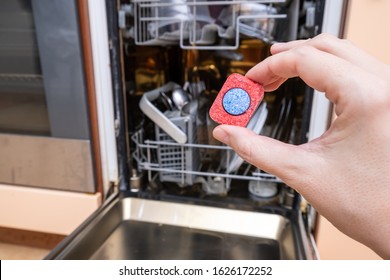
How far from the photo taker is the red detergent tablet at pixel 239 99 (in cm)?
43

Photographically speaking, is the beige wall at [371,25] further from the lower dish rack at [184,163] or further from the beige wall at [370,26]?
the lower dish rack at [184,163]

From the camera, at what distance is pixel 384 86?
11.2 inches

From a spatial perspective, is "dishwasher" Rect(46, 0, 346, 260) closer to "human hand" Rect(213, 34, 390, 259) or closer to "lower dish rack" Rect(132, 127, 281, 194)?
"lower dish rack" Rect(132, 127, 281, 194)

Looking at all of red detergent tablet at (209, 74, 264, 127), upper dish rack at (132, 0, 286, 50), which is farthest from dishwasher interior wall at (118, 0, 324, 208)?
red detergent tablet at (209, 74, 264, 127)

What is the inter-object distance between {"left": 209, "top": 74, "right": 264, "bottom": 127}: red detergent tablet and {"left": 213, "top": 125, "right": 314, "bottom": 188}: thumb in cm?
5

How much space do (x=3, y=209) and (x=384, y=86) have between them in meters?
0.92

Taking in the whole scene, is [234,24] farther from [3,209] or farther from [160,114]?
[3,209]

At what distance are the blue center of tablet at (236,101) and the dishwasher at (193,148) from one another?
0.24 metres

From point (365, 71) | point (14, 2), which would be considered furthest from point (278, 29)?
point (14, 2)

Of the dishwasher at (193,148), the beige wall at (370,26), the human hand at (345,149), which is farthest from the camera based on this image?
the dishwasher at (193,148)

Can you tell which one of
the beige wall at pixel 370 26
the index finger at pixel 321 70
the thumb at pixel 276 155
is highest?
the beige wall at pixel 370 26

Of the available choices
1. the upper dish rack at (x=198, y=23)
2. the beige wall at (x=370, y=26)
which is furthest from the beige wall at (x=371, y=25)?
the upper dish rack at (x=198, y=23)

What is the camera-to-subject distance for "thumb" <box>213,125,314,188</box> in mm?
343

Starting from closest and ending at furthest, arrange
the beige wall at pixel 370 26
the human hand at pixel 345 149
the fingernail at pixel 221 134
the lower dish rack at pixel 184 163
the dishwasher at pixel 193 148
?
1. the human hand at pixel 345 149
2. the fingernail at pixel 221 134
3. the beige wall at pixel 370 26
4. the dishwasher at pixel 193 148
5. the lower dish rack at pixel 184 163
